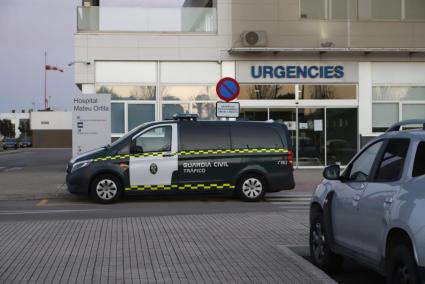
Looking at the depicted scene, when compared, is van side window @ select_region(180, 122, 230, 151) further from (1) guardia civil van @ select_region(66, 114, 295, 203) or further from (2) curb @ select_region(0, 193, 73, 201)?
(2) curb @ select_region(0, 193, 73, 201)

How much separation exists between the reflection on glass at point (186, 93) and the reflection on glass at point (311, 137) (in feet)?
11.7

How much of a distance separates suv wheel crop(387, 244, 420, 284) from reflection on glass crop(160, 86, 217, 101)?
19054mm

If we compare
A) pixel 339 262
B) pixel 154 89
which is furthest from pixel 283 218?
pixel 154 89

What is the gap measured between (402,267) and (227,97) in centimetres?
1349

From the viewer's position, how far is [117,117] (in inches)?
936

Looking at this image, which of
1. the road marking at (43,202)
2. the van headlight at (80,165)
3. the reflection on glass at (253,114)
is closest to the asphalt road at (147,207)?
the road marking at (43,202)

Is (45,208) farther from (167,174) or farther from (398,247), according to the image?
(398,247)

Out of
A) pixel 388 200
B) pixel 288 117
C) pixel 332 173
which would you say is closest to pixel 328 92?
pixel 288 117

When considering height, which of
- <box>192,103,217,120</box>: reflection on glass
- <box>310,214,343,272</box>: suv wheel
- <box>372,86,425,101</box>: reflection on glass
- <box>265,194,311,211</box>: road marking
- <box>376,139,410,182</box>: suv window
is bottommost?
<box>265,194,311,211</box>: road marking

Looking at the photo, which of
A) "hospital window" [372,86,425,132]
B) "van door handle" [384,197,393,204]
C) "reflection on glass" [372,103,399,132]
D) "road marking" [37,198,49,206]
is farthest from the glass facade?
"van door handle" [384,197,393,204]

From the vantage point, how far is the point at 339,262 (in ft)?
23.8

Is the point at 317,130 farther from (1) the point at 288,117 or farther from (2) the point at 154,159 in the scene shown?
(2) the point at 154,159

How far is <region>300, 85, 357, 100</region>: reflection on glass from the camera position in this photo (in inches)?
971

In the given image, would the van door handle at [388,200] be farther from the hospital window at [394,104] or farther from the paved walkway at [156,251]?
the hospital window at [394,104]
